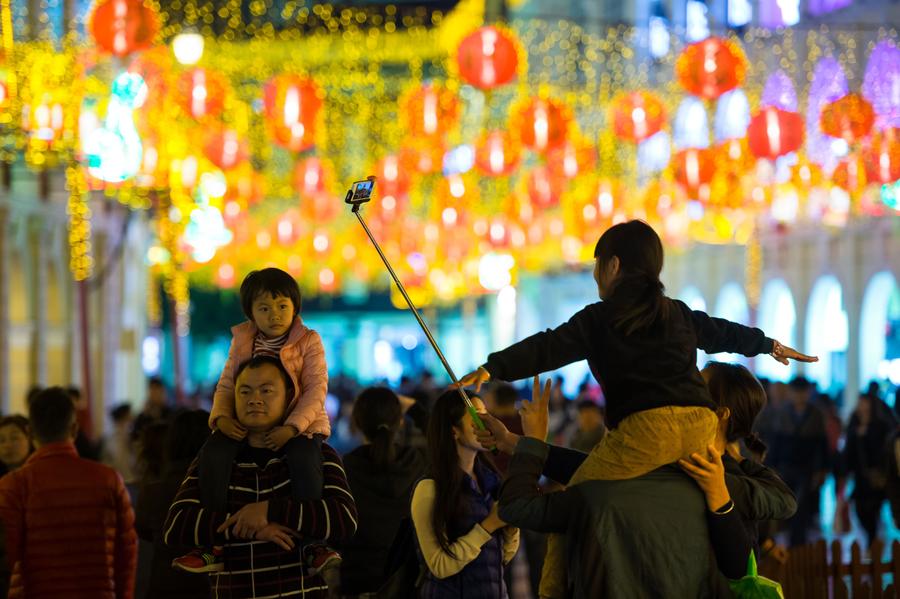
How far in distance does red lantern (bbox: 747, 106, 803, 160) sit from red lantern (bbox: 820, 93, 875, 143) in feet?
1.84

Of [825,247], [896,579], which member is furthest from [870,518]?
[825,247]

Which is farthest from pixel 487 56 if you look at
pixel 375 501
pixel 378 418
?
pixel 375 501

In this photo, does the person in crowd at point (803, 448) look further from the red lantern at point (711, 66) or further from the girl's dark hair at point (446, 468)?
the girl's dark hair at point (446, 468)

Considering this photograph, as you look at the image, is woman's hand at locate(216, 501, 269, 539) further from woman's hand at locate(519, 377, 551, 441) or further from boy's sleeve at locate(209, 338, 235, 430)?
woman's hand at locate(519, 377, 551, 441)

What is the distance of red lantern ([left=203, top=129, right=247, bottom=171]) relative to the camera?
21.2 m

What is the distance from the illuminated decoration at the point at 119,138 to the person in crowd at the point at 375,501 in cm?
1028

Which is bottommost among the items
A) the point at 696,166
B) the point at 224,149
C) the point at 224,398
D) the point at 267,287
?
the point at 224,398

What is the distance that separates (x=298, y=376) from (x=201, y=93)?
13702 millimetres

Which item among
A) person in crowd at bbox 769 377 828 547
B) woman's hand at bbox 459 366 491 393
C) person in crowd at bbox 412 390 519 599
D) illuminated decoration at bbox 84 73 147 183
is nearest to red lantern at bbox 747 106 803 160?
person in crowd at bbox 769 377 828 547

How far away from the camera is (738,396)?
4.77 m

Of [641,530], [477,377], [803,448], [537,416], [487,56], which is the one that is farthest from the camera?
[487,56]

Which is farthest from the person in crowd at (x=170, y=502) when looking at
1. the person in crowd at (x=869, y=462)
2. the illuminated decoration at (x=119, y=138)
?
the illuminated decoration at (x=119, y=138)

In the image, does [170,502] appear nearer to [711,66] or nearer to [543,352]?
[543,352]

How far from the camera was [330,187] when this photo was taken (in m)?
26.8
